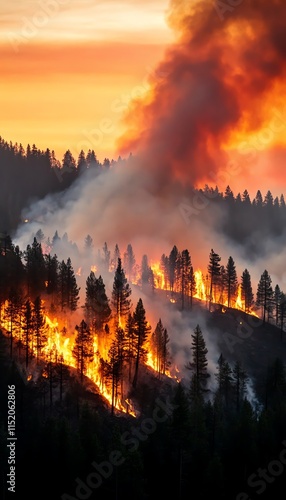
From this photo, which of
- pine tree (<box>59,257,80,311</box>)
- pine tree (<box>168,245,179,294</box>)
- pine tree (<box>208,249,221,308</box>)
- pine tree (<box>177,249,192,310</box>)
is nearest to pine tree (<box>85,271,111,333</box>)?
pine tree (<box>59,257,80,311</box>)

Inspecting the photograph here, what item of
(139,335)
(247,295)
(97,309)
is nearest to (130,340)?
(139,335)

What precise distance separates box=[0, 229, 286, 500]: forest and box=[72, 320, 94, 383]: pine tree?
0.25m

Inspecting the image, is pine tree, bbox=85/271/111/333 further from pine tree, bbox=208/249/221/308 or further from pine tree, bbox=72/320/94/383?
pine tree, bbox=208/249/221/308

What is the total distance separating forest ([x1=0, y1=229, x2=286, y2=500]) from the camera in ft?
315

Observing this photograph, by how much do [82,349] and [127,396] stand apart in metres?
Answer: 11.5

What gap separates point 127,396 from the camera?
5064 inches

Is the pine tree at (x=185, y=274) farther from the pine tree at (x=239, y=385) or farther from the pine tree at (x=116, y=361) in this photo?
the pine tree at (x=116, y=361)

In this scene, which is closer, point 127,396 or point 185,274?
point 127,396

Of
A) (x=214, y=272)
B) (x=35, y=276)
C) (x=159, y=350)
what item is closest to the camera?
(x=159, y=350)

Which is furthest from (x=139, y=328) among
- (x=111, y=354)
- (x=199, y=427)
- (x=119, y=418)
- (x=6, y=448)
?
(x=6, y=448)

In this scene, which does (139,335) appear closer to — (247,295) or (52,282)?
(52,282)

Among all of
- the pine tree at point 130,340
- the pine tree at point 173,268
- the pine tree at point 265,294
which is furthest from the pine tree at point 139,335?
the pine tree at point 173,268

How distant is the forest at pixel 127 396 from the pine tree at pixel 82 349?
25 cm

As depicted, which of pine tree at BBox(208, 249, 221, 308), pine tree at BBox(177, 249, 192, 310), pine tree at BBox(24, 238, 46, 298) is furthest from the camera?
pine tree at BBox(208, 249, 221, 308)
